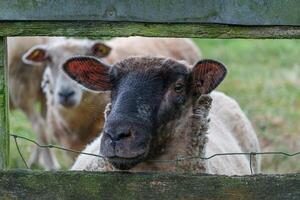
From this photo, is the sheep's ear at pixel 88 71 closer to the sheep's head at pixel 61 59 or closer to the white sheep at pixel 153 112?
the white sheep at pixel 153 112

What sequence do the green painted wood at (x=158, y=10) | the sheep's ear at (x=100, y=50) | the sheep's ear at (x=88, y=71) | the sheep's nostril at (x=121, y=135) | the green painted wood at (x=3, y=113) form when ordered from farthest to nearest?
the sheep's ear at (x=100, y=50), the sheep's ear at (x=88, y=71), the sheep's nostril at (x=121, y=135), the green painted wood at (x=3, y=113), the green painted wood at (x=158, y=10)

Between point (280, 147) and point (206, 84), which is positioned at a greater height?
point (280, 147)

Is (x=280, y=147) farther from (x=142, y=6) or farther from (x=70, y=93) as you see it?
(x=142, y=6)

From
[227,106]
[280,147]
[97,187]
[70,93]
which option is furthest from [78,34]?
[280,147]

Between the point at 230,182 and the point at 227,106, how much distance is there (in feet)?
10.5

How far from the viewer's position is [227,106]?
20.4 feet

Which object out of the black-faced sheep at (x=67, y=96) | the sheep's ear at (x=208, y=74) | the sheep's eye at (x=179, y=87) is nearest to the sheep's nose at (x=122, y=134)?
the sheep's eye at (x=179, y=87)

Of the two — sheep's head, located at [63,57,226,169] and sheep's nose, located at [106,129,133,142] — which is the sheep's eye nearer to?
sheep's head, located at [63,57,226,169]

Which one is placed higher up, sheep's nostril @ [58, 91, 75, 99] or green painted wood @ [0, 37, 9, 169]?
sheep's nostril @ [58, 91, 75, 99]

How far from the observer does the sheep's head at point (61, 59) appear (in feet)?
27.5

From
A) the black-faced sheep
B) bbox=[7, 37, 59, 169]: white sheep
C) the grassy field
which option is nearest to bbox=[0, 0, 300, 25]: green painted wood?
the grassy field

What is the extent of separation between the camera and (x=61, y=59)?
8.80 metres

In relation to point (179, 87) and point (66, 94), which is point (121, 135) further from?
point (66, 94)

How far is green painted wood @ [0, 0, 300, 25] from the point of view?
3.00 meters
